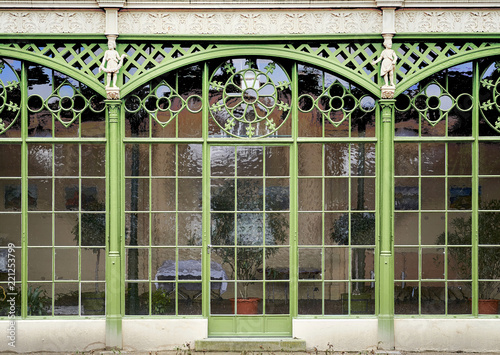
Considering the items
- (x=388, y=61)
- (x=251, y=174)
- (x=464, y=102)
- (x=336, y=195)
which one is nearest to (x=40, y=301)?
(x=251, y=174)

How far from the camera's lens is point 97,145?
293 inches

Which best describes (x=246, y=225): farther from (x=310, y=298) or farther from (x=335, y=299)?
(x=335, y=299)

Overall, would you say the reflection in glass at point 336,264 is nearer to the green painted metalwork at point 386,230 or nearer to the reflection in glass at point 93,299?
the green painted metalwork at point 386,230

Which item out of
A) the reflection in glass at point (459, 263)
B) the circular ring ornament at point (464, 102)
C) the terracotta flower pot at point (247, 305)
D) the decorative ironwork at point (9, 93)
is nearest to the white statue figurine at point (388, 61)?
the circular ring ornament at point (464, 102)

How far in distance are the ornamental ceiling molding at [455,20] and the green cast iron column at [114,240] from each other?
3.73 meters

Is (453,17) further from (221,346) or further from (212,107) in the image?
(221,346)

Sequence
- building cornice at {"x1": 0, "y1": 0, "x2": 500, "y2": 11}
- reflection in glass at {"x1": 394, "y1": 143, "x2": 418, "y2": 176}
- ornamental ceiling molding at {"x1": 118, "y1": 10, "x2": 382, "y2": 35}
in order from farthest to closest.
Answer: reflection in glass at {"x1": 394, "y1": 143, "x2": 418, "y2": 176} → ornamental ceiling molding at {"x1": 118, "y1": 10, "x2": 382, "y2": 35} → building cornice at {"x1": 0, "y1": 0, "x2": 500, "y2": 11}

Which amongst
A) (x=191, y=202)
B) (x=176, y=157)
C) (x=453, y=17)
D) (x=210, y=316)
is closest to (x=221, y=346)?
(x=210, y=316)

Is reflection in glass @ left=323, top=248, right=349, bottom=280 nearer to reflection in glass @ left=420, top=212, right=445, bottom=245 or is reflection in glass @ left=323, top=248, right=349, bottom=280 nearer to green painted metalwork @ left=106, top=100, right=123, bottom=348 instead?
reflection in glass @ left=420, top=212, right=445, bottom=245

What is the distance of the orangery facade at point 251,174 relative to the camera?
24.0 feet

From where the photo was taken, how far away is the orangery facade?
7.31 metres

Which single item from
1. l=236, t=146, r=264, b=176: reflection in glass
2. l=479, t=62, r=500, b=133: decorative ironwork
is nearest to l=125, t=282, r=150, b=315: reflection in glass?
l=236, t=146, r=264, b=176: reflection in glass

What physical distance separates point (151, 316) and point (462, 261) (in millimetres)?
3967

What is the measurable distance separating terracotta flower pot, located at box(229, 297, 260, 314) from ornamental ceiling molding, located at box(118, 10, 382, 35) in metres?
3.34
